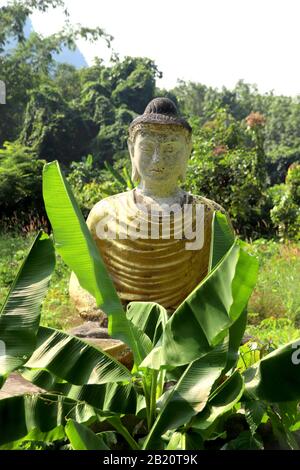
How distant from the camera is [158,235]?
4.89 meters

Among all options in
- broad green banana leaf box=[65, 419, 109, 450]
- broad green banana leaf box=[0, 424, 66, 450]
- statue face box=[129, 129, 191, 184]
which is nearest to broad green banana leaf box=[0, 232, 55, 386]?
broad green banana leaf box=[65, 419, 109, 450]

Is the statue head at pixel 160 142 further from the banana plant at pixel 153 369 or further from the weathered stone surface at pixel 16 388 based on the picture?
the weathered stone surface at pixel 16 388

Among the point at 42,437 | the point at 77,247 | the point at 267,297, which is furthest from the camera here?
the point at 267,297

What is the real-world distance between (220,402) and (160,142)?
2173 millimetres

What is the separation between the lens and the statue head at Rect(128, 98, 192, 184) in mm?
4863

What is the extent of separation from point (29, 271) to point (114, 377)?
70 cm

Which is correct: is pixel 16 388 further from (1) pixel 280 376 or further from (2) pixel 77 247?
(1) pixel 280 376

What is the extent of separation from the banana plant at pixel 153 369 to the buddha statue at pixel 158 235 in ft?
3.83

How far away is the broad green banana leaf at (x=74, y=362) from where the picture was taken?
333 centimetres

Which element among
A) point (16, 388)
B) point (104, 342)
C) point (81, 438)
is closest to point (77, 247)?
point (81, 438)

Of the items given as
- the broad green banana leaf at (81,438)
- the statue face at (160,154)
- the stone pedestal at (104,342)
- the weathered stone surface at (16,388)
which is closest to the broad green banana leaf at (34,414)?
the broad green banana leaf at (81,438)

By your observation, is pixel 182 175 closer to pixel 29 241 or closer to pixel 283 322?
pixel 283 322

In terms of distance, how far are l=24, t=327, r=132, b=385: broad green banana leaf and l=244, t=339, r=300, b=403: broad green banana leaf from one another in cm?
68

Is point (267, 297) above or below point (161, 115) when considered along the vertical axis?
below
